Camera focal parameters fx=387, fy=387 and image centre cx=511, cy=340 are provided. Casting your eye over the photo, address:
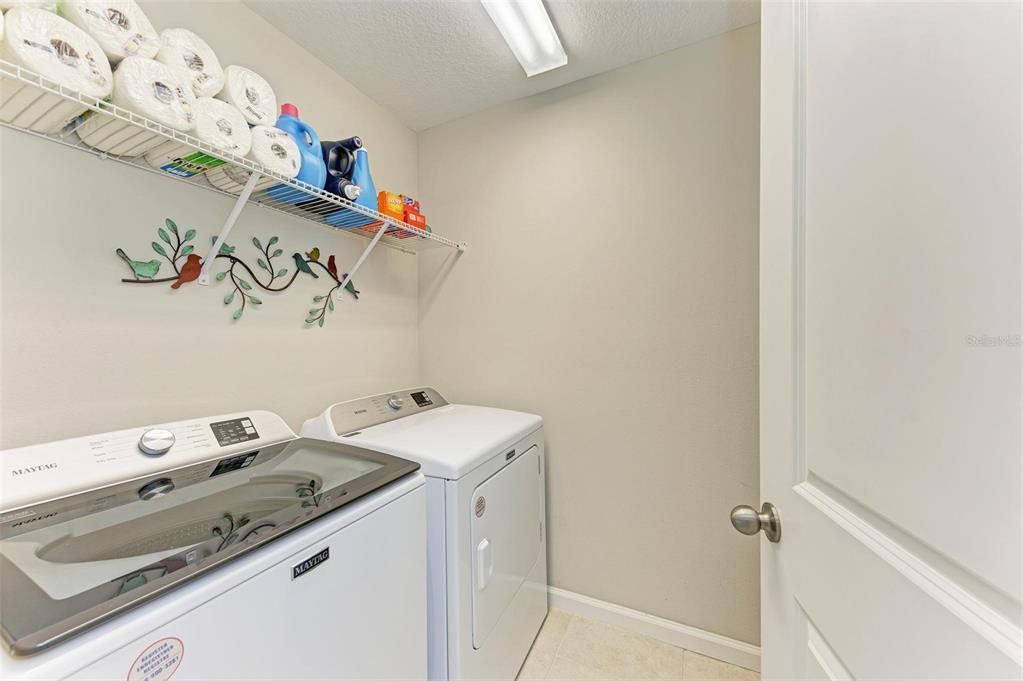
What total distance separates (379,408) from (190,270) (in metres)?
0.83

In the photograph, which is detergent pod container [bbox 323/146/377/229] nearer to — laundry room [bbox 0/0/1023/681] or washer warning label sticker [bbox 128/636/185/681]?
laundry room [bbox 0/0/1023/681]

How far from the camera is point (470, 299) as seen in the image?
2197 millimetres

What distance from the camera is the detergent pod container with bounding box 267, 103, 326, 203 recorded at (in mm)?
1411

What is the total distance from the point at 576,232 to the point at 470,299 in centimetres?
69

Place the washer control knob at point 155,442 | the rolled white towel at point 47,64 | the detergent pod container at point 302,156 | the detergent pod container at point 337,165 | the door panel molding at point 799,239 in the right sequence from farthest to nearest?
the detergent pod container at point 337,165, the detergent pod container at point 302,156, the washer control knob at point 155,442, the rolled white towel at point 47,64, the door panel molding at point 799,239

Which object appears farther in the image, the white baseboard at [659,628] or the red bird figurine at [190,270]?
the white baseboard at [659,628]

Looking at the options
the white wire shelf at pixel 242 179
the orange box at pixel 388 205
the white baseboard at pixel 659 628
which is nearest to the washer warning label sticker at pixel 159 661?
the white wire shelf at pixel 242 179

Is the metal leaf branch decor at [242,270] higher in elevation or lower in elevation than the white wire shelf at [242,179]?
lower

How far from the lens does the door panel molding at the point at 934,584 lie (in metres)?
0.32

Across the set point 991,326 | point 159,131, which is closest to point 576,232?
point 159,131

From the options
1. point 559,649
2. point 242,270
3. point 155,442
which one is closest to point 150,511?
point 155,442

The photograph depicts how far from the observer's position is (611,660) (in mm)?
1694

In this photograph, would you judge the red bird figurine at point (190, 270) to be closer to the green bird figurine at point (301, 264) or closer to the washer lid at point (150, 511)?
the green bird figurine at point (301, 264)

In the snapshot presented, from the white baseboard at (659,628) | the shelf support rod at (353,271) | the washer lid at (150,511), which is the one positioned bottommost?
the white baseboard at (659,628)
